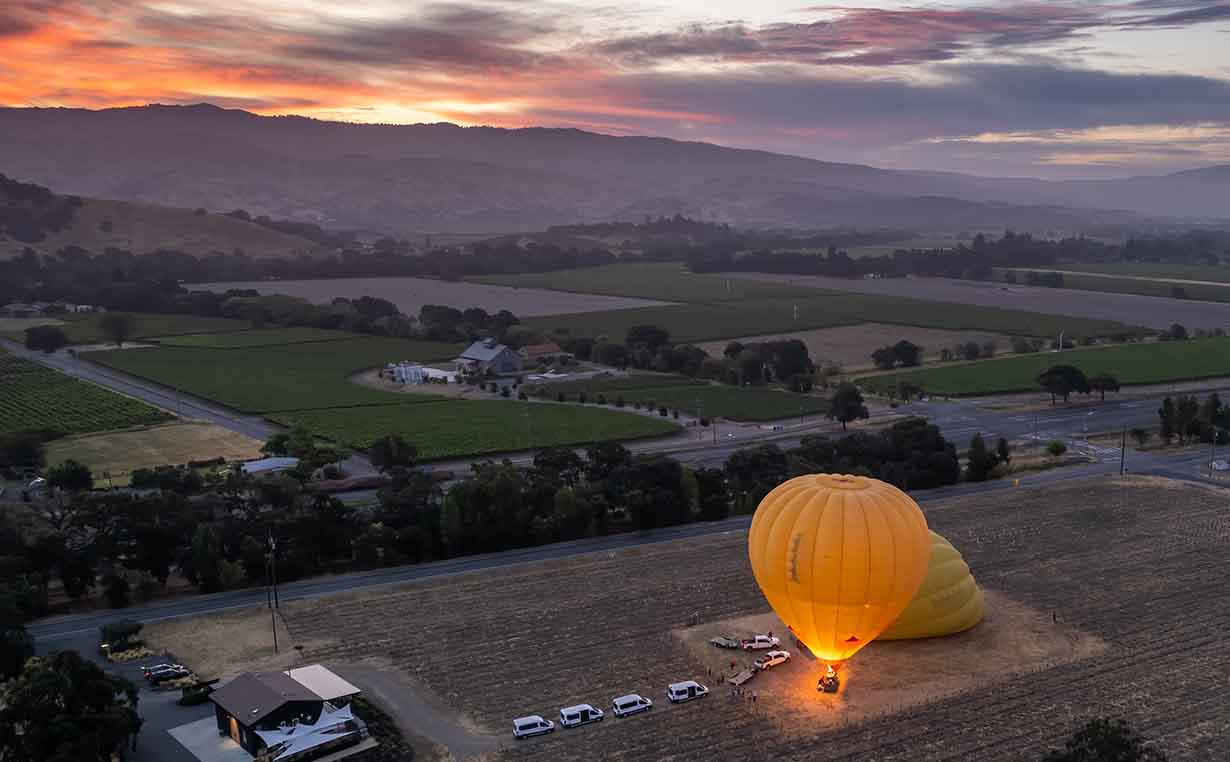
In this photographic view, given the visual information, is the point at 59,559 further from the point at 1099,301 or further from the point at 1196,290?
the point at 1196,290

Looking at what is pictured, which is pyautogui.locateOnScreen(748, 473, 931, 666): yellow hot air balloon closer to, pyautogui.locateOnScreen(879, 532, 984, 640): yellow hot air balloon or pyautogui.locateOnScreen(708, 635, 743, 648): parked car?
pyautogui.locateOnScreen(879, 532, 984, 640): yellow hot air balloon

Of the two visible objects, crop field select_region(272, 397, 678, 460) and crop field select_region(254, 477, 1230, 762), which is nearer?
crop field select_region(254, 477, 1230, 762)

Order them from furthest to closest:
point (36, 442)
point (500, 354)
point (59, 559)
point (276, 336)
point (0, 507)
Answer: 1. point (276, 336)
2. point (500, 354)
3. point (36, 442)
4. point (0, 507)
5. point (59, 559)

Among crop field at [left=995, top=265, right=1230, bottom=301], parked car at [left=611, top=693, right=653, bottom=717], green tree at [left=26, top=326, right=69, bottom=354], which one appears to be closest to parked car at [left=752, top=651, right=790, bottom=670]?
parked car at [left=611, top=693, right=653, bottom=717]

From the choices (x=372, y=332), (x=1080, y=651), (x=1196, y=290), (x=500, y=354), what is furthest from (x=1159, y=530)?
(x=1196, y=290)

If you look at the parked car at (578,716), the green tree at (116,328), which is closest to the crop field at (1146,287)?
the green tree at (116,328)

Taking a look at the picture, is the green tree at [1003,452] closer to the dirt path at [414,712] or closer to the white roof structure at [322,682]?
the dirt path at [414,712]
